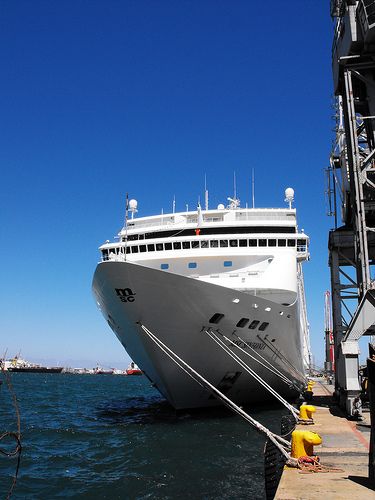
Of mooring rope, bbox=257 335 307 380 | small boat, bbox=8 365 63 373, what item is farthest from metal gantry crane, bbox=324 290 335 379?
small boat, bbox=8 365 63 373

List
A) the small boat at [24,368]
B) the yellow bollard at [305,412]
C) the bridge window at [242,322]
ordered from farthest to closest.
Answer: the small boat at [24,368]
the bridge window at [242,322]
the yellow bollard at [305,412]

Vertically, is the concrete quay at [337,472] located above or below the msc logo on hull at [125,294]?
below

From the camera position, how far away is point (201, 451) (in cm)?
1238

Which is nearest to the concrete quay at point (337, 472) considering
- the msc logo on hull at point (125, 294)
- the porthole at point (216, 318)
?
the porthole at point (216, 318)

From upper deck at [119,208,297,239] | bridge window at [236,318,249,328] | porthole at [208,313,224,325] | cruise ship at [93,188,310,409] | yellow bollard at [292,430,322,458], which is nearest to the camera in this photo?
yellow bollard at [292,430,322,458]

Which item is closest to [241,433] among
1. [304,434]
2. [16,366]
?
[304,434]

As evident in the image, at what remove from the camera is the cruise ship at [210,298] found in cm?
1453

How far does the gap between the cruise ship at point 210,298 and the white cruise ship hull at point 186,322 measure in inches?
1.3

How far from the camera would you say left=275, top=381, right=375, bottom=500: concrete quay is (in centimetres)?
547

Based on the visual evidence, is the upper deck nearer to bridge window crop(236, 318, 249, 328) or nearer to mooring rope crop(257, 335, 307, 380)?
mooring rope crop(257, 335, 307, 380)

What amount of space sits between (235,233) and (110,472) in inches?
469

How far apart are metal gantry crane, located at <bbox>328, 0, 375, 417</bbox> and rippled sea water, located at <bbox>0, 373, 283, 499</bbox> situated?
3.38 meters

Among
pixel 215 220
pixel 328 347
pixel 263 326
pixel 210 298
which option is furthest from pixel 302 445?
pixel 328 347

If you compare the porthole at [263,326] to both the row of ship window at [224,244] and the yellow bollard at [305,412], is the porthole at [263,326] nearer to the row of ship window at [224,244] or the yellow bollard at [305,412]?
the row of ship window at [224,244]
